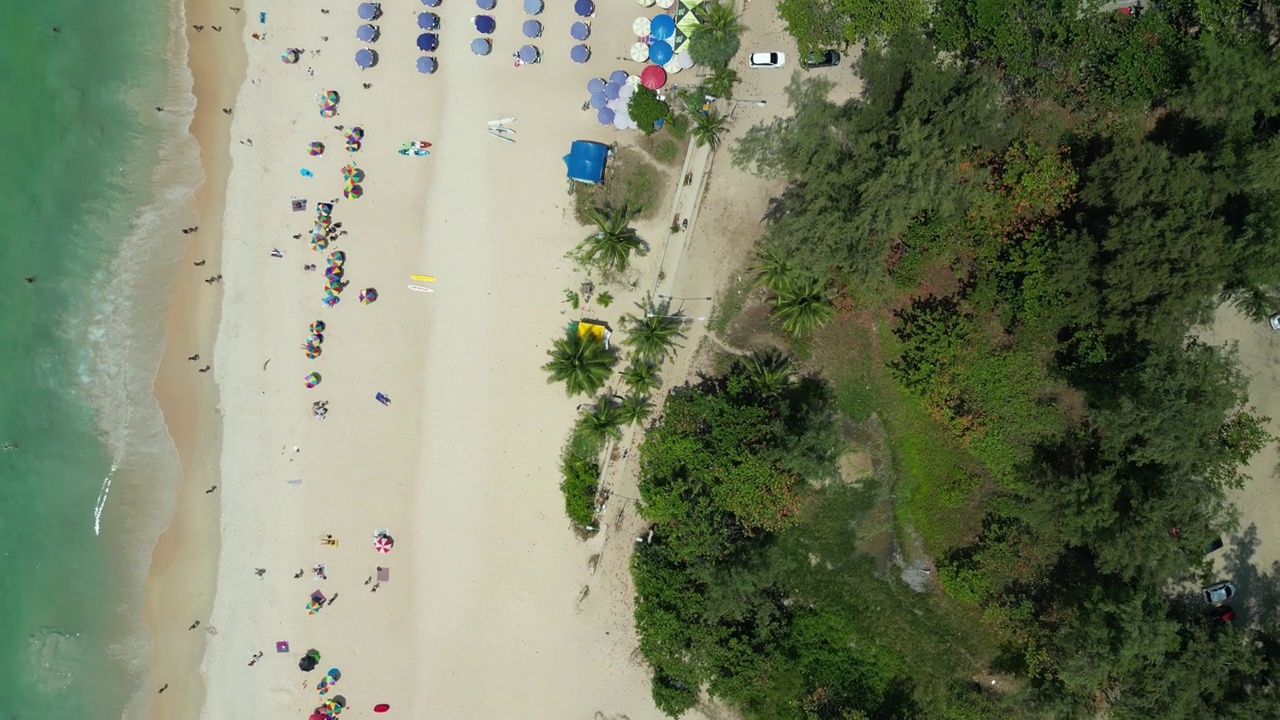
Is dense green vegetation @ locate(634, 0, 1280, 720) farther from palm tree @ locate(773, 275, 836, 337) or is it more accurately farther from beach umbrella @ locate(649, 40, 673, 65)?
beach umbrella @ locate(649, 40, 673, 65)

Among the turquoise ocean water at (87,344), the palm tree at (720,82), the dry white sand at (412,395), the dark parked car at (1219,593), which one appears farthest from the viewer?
the turquoise ocean water at (87,344)

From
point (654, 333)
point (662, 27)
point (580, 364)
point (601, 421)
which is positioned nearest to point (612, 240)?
point (654, 333)

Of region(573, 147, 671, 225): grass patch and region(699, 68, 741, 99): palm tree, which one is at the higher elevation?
region(699, 68, 741, 99): palm tree

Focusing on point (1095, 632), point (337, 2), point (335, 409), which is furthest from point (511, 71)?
point (1095, 632)

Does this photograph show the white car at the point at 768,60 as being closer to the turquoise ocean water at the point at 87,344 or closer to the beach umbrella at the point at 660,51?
the beach umbrella at the point at 660,51

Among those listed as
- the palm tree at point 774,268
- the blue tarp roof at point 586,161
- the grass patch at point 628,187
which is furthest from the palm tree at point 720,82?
the palm tree at point 774,268

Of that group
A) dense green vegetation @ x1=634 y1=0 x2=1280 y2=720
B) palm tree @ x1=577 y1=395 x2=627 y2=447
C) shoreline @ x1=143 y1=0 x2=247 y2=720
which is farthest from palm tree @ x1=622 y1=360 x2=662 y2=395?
shoreline @ x1=143 y1=0 x2=247 y2=720

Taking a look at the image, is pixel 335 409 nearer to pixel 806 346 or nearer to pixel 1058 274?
pixel 806 346
